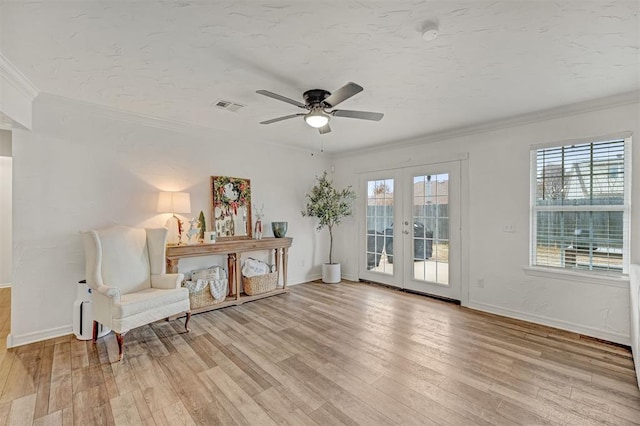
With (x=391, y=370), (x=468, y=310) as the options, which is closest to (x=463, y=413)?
(x=391, y=370)

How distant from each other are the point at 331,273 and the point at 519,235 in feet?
9.85

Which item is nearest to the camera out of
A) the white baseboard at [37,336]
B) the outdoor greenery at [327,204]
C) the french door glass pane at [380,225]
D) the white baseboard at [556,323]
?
the white baseboard at [37,336]

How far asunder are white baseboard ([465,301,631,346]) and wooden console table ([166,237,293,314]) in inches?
113

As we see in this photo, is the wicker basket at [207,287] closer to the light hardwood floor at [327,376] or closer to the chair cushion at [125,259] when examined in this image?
the light hardwood floor at [327,376]

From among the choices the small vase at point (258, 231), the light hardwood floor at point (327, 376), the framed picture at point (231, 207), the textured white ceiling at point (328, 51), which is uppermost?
the textured white ceiling at point (328, 51)

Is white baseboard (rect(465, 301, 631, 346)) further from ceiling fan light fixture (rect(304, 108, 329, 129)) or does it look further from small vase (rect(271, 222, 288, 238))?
ceiling fan light fixture (rect(304, 108, 329, 129))

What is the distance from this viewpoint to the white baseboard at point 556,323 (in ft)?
9.53

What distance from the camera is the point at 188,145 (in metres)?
3.98

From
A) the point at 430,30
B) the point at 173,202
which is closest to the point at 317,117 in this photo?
the point at 430,30

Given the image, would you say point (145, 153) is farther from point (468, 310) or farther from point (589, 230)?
point (589, 230)

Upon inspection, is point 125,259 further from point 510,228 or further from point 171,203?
point 510,228

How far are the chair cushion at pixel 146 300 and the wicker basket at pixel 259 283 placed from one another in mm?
1234

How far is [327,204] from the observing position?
17.1 ft

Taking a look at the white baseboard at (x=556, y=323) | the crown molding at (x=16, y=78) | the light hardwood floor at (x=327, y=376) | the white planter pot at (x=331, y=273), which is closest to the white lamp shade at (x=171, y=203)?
the light hardwood floor at (x=327, y=376)
